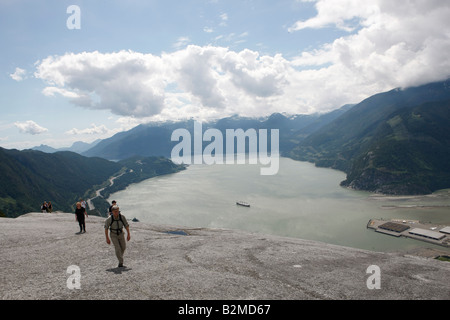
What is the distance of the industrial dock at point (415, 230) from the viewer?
8518 centimetres

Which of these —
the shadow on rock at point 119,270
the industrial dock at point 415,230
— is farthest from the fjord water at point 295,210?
the shadow on rock at point 119,270

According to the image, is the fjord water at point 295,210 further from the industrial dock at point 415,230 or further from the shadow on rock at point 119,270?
the shadow on rock at point 119,270

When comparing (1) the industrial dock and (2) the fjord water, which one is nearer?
(1) the industrial dock

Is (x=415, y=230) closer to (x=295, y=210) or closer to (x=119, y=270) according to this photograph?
(x=295, y=210)

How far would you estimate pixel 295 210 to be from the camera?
389 feet

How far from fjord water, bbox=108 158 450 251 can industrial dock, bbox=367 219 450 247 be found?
308 cm

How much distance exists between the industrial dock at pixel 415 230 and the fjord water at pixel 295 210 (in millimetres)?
3084

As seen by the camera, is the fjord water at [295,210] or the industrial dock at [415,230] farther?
the fjord water at [295,210]

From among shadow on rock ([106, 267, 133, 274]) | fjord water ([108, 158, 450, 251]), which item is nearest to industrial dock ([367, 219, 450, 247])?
fjord water ([108, 158, 450, 251])

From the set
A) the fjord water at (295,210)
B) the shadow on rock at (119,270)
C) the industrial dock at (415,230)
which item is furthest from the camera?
the fjord water at (295,210)

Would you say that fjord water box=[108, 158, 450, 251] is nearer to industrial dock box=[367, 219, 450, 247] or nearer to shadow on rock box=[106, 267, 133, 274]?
industrial dock box=[367, 219, 450, 247]

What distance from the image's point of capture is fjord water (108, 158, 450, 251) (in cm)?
9094

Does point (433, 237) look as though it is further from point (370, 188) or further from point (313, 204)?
point (370, 188)

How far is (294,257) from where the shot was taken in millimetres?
18422
